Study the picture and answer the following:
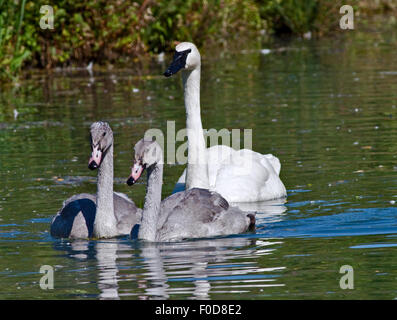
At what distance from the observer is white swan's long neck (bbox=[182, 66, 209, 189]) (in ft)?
35.5

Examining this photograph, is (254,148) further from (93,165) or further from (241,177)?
(93,165)

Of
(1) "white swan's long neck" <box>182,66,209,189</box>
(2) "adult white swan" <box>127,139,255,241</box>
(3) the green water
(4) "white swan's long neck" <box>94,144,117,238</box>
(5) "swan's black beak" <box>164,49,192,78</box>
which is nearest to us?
(3) the green water

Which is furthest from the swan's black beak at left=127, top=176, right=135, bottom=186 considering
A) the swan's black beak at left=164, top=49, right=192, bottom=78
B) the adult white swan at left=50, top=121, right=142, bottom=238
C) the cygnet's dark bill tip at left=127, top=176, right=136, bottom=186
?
the swan's black beak at left=164, top=49, right=192, bottom=78

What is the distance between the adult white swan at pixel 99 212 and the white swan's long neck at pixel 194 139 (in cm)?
84

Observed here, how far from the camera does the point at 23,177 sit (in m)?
12.7

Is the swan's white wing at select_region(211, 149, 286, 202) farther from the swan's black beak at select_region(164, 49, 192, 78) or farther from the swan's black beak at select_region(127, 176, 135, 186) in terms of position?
the swan's black beak at select_region(127, 176, 135, 186)

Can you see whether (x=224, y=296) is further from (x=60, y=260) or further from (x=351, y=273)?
(x=60, y=260)

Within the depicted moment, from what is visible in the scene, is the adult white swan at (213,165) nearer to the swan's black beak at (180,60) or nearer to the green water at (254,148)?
the swan's black beak at (180,60)

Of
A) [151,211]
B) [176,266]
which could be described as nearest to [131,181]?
[151,211]

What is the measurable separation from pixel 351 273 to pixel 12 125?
35.2ft

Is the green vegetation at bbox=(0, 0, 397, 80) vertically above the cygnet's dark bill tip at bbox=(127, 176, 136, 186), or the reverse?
the green vegetation at bbox=(0, 0, 397, 80)

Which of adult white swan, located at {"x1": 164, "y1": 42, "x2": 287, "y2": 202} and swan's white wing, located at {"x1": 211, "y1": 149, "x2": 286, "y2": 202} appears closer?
adult white swan, located at {"x1": 164, "y1": 42, "x2": 287, "y2": 202}

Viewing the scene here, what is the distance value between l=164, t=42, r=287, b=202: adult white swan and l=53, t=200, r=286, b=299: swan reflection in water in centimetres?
104

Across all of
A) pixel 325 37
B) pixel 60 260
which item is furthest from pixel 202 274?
pixel 325 37
